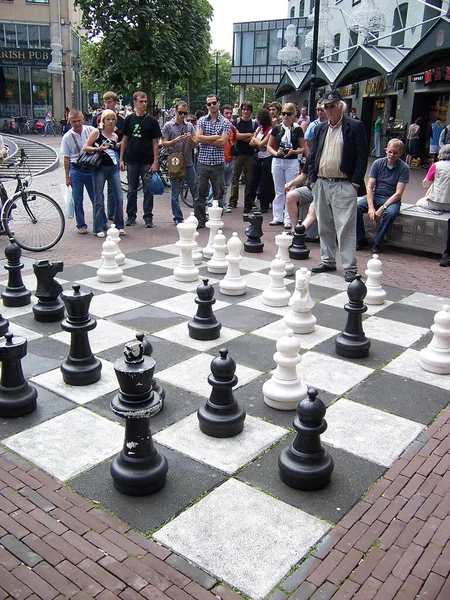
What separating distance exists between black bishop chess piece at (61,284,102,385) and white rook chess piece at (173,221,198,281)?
2396mm

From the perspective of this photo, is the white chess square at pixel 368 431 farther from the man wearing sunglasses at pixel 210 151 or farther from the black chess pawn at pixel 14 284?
the man wearing sunglasses at pixel 210 151

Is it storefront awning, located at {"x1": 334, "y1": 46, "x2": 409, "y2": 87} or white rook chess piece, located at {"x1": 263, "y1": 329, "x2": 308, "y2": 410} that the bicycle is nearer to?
white rook chess piece, located at {"x1": 263, "y1": 329, "x2": 308, "y2": 410}

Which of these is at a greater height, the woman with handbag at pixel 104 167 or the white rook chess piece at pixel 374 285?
the woman with handbag at pixel 104 167

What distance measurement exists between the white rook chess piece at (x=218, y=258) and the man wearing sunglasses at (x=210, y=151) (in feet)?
8.67

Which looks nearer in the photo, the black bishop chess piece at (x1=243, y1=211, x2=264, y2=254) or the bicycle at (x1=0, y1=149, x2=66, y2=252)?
the black bishop chess piece at (x1=243, y1=211, x2=264, y2=254)

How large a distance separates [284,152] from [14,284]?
16.8ft

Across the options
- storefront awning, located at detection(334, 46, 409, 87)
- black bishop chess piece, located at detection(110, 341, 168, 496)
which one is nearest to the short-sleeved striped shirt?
black bishop chess piece, located at detection(110, 341, 168, 496)

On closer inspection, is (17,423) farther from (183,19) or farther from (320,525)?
(183,19)

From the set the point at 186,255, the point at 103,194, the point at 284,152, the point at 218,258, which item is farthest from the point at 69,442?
the point at 284,152

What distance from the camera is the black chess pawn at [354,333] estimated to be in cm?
453

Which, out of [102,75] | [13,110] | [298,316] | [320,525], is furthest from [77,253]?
[13,110]

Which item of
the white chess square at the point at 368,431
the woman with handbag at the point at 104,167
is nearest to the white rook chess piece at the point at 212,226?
the woman with handbag at the point at 104,167

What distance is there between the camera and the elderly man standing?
6.25m

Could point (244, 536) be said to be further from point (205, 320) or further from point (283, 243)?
point (283, 243)
